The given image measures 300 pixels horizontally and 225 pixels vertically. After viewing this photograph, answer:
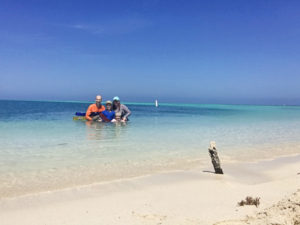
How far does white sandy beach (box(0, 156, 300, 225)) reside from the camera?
3.38 metres

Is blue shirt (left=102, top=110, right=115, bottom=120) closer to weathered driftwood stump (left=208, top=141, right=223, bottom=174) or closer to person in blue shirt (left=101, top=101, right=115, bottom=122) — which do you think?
person in blue shirt (left=101, top=101, right=115, bottom=122)

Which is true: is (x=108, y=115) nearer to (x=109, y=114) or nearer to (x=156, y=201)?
(x=109, y=114)

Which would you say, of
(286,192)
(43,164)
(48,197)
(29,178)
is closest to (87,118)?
(43,164)

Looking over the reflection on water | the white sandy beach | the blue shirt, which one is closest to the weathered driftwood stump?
the white sandy beach

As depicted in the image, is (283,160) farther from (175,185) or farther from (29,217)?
(29,217)

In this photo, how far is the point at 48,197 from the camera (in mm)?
4258

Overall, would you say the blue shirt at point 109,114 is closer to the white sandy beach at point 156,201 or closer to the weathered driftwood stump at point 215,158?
the white sandy beach at point 156,201

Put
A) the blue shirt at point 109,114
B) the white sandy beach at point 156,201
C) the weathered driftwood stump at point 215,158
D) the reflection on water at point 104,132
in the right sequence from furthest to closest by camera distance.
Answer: the blue shirt at point 109,114 → the reflection on water at point 104,132 → the weathered driftwood stump at point 215,158 → the white sandy beach at point 156,201

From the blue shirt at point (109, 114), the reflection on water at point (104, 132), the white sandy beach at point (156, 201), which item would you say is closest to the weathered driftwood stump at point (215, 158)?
the white sandy beach at point (156, 201)

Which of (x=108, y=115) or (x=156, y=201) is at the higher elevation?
(x=108, y=115)

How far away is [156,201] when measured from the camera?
4047 millimetres

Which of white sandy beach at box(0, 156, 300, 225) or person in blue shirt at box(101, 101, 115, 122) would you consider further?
person in blue shirt at box(101, 101, 115, 122)

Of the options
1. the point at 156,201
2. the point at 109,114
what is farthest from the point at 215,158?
the point at 109,114

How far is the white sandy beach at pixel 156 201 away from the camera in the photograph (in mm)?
3377
